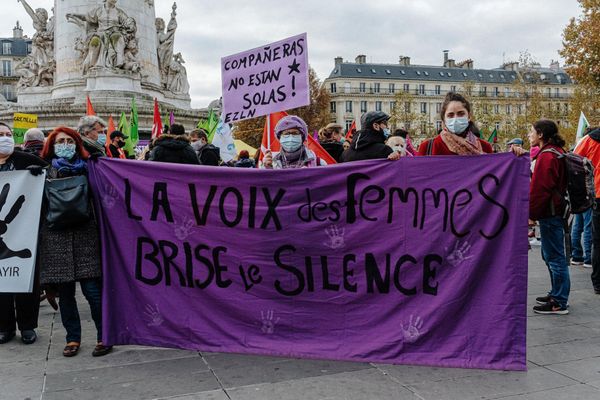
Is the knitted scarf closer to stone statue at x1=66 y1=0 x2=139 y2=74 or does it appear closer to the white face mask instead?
the white face mask

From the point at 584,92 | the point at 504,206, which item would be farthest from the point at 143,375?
the point at 584,92

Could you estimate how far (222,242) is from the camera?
191 inches

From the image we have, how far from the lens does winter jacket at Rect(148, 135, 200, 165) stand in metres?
6.32

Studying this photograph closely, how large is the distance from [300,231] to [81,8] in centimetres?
2404

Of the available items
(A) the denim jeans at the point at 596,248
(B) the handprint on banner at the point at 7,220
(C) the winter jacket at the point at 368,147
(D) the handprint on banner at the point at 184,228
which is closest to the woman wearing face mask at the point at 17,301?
(B) the handprint on banner at the point at 7,220

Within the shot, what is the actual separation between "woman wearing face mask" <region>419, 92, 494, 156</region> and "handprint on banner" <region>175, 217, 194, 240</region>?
85.8 inches

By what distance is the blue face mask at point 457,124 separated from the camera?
16.8 feet

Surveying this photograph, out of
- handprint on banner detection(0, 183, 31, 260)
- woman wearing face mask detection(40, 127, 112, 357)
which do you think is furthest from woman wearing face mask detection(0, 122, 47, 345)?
woman wearing face mask detection(40, 127, 112, 357)

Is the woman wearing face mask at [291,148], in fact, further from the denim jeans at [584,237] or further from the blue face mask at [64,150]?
the denim jeans at [584,237]

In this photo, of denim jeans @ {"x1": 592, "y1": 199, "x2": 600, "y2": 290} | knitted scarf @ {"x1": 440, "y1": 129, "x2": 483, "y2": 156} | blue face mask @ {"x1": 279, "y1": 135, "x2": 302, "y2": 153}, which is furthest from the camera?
denim jeans @ {"x1": 592, "y1": 199, "x2": 600, "y2": 290}

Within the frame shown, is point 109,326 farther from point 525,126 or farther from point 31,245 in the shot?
point 525,126

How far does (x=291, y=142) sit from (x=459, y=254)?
6.12 feet

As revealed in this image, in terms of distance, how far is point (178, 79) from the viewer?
99.2 ft

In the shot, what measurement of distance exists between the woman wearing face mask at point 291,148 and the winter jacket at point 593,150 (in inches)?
159
